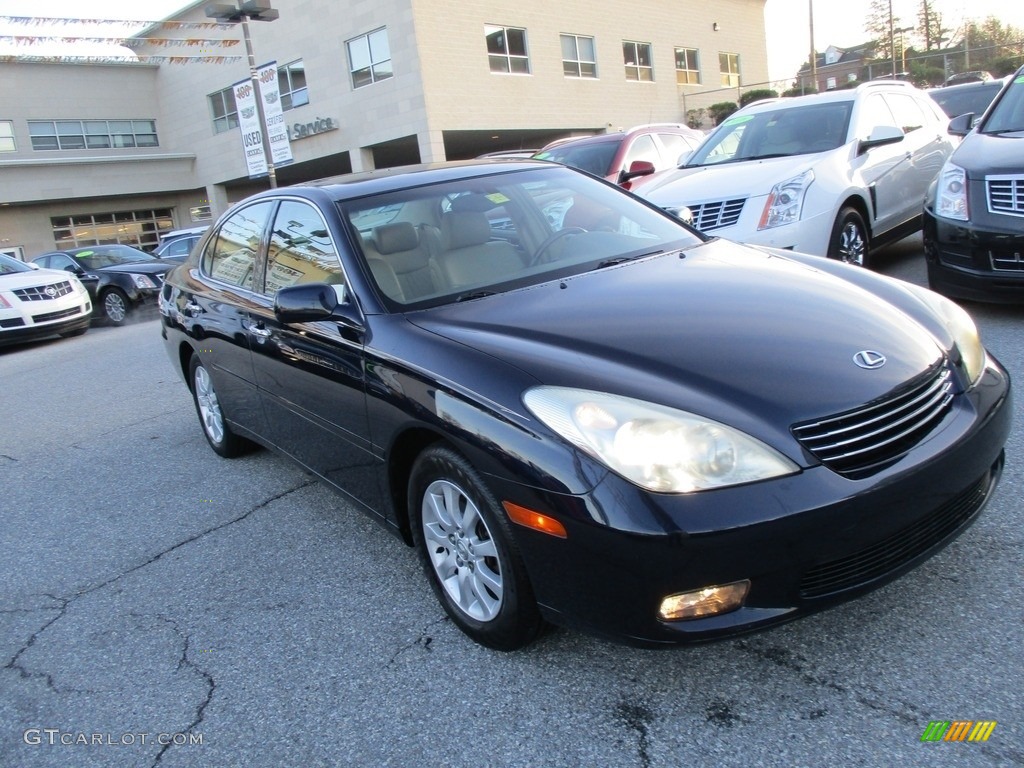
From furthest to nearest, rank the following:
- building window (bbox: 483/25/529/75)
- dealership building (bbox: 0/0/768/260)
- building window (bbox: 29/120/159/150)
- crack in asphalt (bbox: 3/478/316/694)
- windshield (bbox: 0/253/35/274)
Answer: building window (bbox: 29/120/159/150) → building window (bbox: 483/25/529/75) → dealership building (bbox: 0/0/768/260) → windshield (bbox: 0/253/35/274) → crack in asphalt (bbox: 3/478/316/694)

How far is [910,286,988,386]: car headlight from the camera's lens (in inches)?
111

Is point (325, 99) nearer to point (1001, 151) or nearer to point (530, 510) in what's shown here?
point (1001, 151)

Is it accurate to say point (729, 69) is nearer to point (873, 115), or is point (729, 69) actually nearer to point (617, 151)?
point (617, 151)

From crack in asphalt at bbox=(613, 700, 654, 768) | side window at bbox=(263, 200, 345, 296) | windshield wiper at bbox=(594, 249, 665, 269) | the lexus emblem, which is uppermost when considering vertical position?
side window at bbox=(263, 200, 345, 296)

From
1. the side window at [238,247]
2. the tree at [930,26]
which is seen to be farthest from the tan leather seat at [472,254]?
the tree at [930,26]

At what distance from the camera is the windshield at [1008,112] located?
621 centimetres

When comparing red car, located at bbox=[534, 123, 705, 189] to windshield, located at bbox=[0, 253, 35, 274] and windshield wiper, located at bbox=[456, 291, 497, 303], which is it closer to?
windshield wiper, located at bbox=[456, 291, 497, 303]

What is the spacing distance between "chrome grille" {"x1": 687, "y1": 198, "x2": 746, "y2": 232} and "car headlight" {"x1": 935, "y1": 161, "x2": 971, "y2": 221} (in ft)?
4.64

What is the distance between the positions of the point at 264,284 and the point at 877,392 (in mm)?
2761

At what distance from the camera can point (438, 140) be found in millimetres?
27641

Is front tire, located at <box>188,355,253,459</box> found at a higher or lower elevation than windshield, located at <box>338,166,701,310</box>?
lower

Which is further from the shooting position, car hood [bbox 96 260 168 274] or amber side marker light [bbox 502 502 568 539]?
car hood [bbox 96 260 168 274]

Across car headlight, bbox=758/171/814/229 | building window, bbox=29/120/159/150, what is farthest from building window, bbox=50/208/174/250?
car headlight, bbox=758/171/814/229

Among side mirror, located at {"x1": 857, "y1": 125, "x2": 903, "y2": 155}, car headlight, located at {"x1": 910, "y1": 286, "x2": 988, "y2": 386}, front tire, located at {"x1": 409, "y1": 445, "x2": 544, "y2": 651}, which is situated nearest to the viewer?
front tire, located at {"x1": 409, "y1": 445, "x2": 544, "y2": 651}
